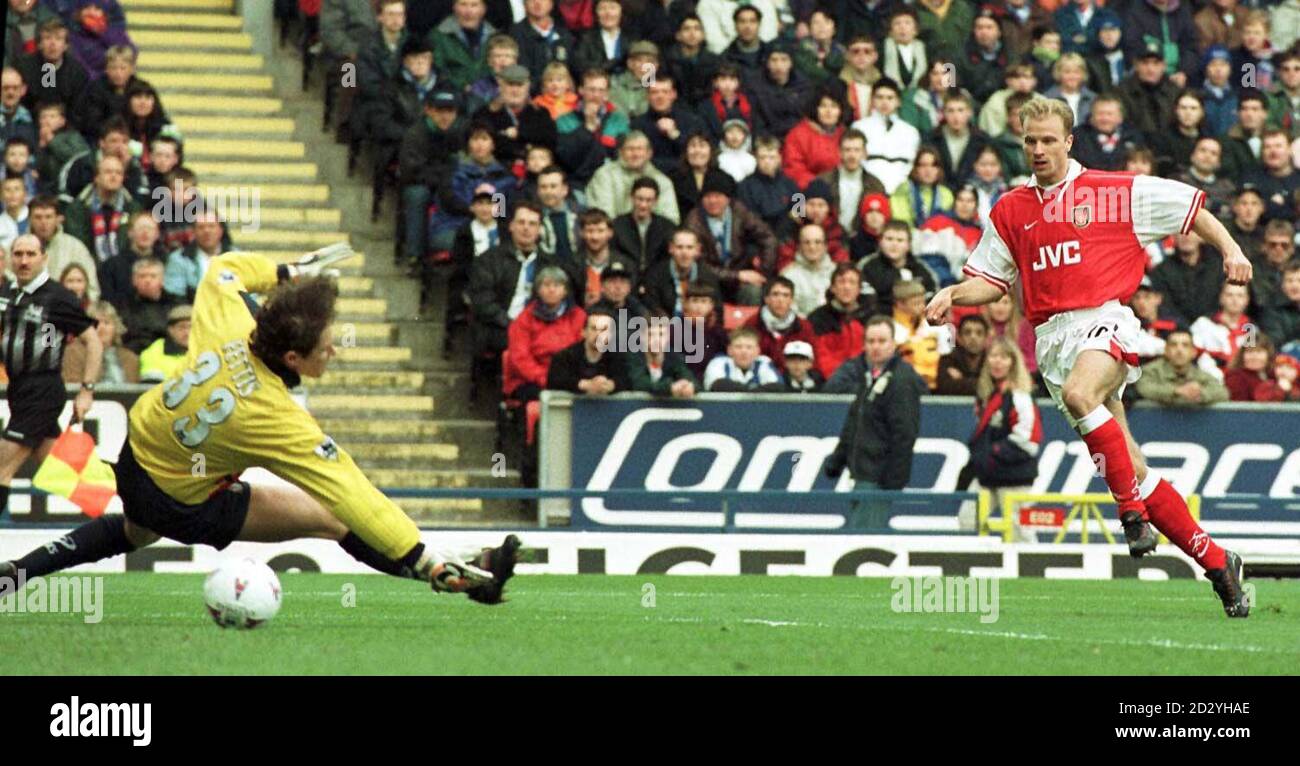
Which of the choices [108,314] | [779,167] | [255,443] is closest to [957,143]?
[779,167]

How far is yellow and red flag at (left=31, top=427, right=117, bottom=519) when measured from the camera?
1619 centimetres

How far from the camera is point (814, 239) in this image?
1889 cm

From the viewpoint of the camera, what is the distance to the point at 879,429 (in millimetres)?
17031

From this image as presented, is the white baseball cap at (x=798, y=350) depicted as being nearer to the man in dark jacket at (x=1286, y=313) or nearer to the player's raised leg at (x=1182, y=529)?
the man in dark jacket at (x=1286, y=313)

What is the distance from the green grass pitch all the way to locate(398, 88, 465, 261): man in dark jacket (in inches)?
238

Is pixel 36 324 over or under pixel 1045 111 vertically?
under

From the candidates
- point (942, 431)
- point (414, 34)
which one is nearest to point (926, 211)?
point (942, 431)

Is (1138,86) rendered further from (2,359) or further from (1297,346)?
(2,359)

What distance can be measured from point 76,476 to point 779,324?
212 inches

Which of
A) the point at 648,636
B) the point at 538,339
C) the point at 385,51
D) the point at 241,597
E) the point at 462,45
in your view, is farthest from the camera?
the point at 462,45

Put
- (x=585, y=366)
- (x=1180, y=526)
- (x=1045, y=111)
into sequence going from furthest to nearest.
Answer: (x=585, y=366)
(x=1045, y=111)
(x=1180, y=526)

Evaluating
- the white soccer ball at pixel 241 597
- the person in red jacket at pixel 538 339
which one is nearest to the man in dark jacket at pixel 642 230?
the person in red jacket at pixel 538 339
